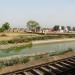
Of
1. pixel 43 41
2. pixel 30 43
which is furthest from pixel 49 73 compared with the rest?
pixel 43 41

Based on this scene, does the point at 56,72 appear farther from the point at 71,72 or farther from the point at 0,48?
the point at 0,48

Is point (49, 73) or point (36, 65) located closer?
point (49, 73)

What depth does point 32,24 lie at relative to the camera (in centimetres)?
10525

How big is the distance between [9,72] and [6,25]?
281ft

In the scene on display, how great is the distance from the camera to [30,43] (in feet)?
148

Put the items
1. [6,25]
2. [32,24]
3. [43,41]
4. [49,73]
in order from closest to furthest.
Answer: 1. [49,73]
2. [43,41]
3. [6,25]
4. [32,24]

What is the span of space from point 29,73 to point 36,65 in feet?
3.32

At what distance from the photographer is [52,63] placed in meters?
9.70

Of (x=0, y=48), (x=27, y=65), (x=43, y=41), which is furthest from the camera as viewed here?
(x=43, y=41)

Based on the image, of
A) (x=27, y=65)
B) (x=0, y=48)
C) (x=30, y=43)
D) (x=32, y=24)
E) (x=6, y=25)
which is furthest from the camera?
(x=32, y=24)

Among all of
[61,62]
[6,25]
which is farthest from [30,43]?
[6,25]

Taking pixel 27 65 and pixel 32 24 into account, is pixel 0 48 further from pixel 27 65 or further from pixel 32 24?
pixel 32 24

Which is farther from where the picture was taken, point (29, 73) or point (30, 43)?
point (30, 43)

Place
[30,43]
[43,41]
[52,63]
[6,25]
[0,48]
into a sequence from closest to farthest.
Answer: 1. [52,63]
2. [0,48]
3. [30,43]
4. [43,41]
5. [6,25]
